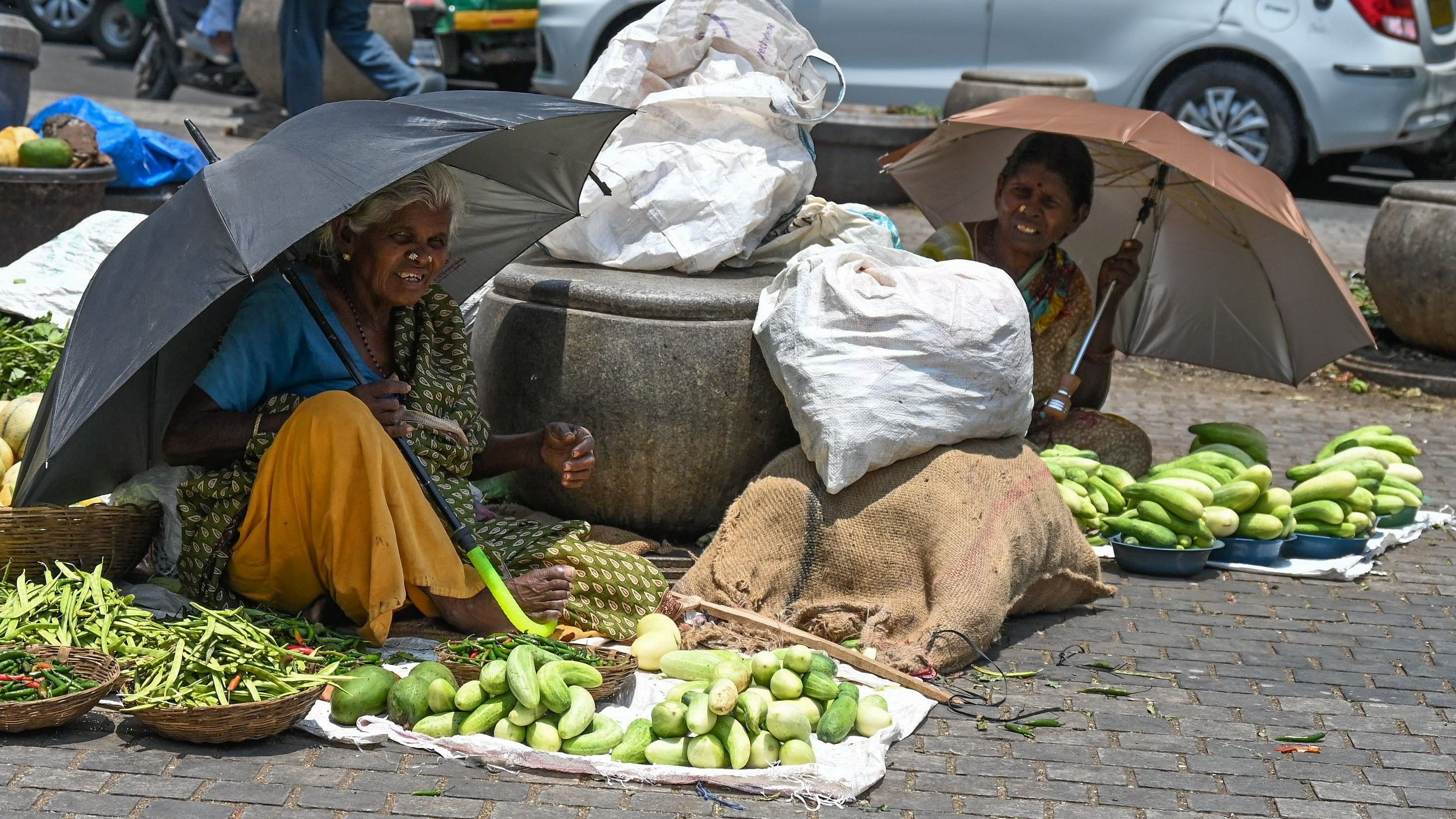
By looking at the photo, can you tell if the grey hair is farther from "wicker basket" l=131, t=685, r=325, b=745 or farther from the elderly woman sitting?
"wicker basket" l=131, t=685, r=325, b=745

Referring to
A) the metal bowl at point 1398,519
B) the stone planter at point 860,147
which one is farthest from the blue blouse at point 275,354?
the stone planter at point 860,147

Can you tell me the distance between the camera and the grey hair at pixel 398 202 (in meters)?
3.74

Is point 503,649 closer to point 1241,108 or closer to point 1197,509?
point 1197,509

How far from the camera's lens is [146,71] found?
1398 cm

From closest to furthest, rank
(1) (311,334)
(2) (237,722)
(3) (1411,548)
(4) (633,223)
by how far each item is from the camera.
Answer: (2) (237,722) → (1) (311,334) → (4) (633,223) → (3) (1411,548)

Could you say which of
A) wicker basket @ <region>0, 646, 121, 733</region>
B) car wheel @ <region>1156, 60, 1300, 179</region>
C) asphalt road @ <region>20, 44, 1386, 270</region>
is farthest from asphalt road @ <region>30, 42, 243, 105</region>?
wicker basket @ <region>0, 646, 121, 733</region>

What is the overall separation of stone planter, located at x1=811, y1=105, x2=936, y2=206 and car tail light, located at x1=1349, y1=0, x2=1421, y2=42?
304cm

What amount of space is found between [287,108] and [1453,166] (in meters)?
8.68

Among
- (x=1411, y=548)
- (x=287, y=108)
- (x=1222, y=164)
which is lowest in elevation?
(x=1411, y=548)

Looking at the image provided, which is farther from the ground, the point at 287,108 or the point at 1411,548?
the point at 287,108

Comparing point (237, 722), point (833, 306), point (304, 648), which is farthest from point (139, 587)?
point (833, 306)

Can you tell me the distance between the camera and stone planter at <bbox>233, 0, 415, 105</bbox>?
11453 mm

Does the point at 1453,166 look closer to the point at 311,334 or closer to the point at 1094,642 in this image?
the point at 1094,642

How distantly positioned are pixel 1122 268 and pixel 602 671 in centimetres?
296
